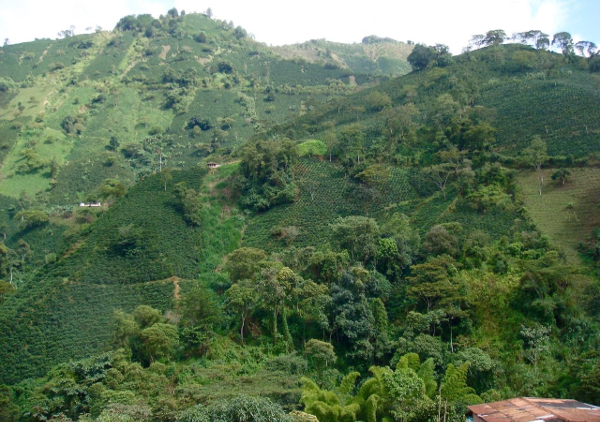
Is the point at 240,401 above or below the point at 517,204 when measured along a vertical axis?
below

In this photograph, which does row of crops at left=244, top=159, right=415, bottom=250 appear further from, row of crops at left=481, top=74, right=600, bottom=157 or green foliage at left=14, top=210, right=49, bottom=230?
green foliage at left=14, top=210, right=49, bottom=230

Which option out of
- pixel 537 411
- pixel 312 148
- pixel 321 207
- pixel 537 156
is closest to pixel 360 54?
pixel 312 148

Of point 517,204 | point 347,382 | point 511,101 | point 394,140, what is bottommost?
point 347,382

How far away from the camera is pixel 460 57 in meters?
62.5

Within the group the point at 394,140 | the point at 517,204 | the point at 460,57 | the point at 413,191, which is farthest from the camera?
the point at 460,57

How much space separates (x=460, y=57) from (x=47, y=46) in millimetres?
77249

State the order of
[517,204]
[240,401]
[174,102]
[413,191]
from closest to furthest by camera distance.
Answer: [240,401] < [517,204] < [413,191] < [174,102]

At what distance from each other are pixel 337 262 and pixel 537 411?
1338cm

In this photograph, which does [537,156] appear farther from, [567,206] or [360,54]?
[360,54]

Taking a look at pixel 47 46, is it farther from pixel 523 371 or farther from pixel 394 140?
pixel 523 371

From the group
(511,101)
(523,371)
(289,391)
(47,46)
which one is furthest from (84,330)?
(47,46)

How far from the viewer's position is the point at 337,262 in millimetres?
26984

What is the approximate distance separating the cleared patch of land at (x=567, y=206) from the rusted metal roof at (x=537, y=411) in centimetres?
1190

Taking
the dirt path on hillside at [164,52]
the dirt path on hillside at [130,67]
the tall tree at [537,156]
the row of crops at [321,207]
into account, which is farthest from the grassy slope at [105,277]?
the dirt path on hillside at [164,52]
